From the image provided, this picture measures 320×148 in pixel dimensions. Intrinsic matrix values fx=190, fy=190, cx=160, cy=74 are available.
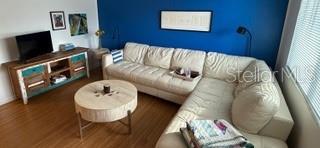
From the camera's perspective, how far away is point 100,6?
4168mm

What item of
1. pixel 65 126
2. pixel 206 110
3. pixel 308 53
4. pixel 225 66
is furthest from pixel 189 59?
pixel 65 126

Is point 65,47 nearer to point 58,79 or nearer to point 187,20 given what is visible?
point 58,79

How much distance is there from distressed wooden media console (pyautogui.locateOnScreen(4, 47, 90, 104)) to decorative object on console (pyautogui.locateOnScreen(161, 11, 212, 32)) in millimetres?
1688

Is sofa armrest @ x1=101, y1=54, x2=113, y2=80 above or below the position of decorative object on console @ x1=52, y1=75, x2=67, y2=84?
above

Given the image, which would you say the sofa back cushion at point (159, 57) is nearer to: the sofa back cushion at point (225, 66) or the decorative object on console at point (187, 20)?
the decorative object on console at point (187, 20)

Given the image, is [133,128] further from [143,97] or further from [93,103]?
[143,97]

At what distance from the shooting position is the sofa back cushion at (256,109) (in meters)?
1.56

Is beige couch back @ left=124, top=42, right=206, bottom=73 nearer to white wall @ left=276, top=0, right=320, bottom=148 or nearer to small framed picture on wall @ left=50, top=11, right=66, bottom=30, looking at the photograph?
white wall @ left=276, top=0, right=320, bottom=148

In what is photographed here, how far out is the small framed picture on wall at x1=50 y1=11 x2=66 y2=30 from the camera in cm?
337

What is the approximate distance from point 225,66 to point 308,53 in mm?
1120

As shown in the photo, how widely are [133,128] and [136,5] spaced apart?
2436 mm

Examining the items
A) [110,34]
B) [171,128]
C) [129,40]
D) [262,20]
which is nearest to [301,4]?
[262,20]

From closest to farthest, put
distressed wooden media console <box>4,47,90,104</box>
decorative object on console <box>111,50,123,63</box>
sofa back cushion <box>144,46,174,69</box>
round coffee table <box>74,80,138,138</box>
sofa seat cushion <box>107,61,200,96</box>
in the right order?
round coffee table <box>74,80,138,138</box>
sofa seat cushion <box>107,61,200,96</box>
distressed wooden media console <box>4,47,90,104</box>
sofa back cushion <box>144,46,174,69</box>
decorative object on console <box>111,50,123,63</box>

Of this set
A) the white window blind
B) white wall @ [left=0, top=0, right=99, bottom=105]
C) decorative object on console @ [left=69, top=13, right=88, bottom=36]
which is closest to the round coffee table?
white wall @ [left=0, top=0, right=99, bottom=105]
